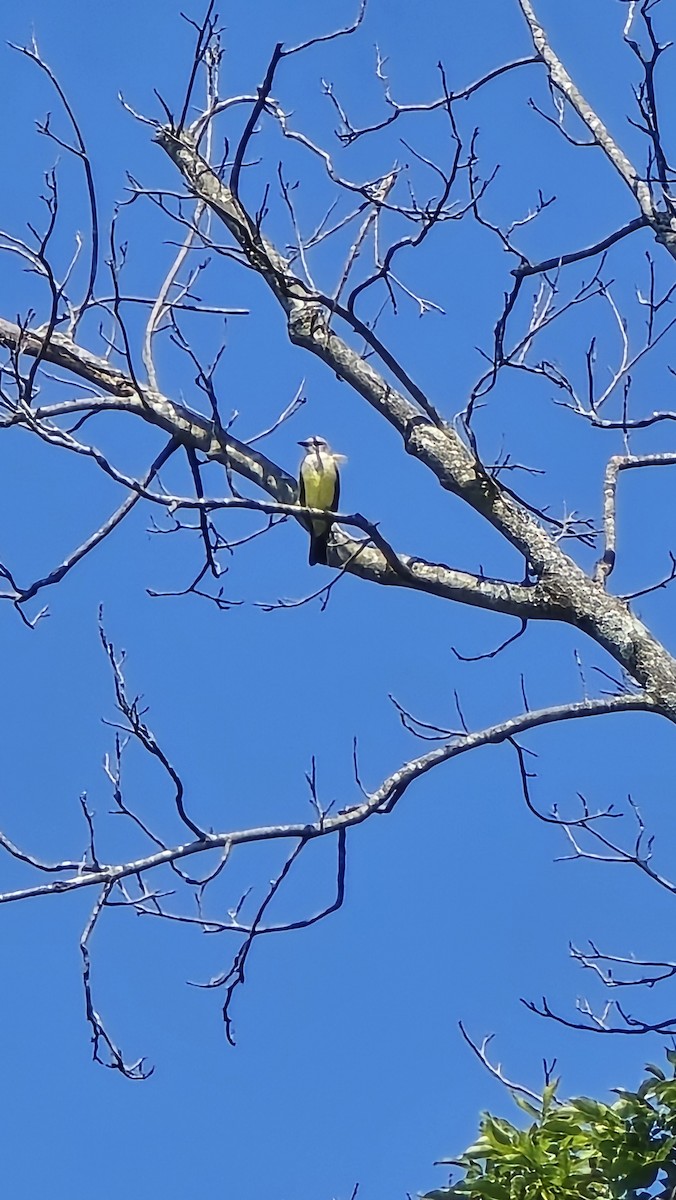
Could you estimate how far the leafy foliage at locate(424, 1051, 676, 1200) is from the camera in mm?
4559

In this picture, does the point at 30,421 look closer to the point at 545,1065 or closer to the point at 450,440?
the point at 450,440

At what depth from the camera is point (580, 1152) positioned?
4.73 meters

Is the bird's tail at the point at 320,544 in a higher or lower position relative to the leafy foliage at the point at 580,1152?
higher

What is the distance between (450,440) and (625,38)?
1.35 m

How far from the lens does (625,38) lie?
407 cm

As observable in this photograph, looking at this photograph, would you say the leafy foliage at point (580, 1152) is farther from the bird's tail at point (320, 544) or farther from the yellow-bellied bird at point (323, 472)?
the yellow-bellied bird at point (323, 472)

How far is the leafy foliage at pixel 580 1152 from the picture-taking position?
4.56 meters

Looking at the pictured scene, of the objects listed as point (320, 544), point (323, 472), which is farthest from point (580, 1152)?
point (323, 472)

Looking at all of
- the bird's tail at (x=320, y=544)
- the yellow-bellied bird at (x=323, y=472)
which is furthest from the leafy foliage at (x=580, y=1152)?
the yellow-bellied bird at (x=323, y=472)

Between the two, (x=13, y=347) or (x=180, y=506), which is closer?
(x=180, y=506)

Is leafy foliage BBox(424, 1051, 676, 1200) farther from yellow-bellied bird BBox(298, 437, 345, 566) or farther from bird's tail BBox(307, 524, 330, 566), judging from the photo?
yellow-bellied bird BBox(298, 437, 345, 566)

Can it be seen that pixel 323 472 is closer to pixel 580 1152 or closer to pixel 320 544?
pixel 320 544

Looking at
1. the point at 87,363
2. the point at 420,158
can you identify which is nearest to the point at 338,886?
the point at 87,363

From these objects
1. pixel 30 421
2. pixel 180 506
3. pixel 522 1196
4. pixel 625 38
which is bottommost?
pixel 522 1196
